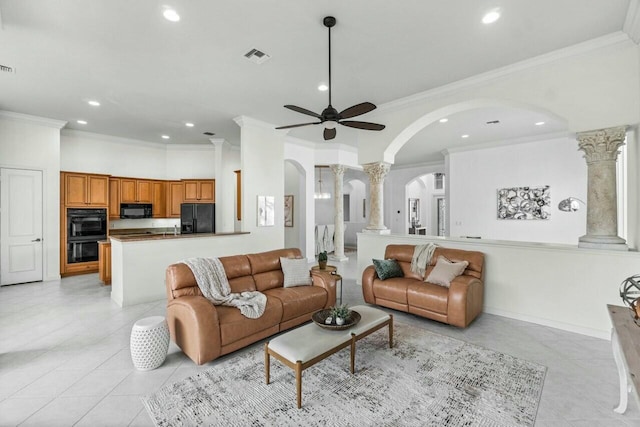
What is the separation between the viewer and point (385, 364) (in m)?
2.70

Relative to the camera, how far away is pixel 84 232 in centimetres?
635

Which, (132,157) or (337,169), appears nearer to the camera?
(132,157)

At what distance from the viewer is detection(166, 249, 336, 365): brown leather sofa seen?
8.67 ft

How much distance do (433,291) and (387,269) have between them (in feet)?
2.53

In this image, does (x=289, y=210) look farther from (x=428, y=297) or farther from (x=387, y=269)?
(x=428, y=297)

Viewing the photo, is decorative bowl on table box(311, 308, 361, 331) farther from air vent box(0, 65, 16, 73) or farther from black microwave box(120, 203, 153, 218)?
black microwave box(120, 203, 153, 218)

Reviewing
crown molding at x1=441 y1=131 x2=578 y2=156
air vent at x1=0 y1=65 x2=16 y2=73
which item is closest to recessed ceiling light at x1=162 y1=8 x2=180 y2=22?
air vent at x1=0 y1=65 x2=16 y2=73

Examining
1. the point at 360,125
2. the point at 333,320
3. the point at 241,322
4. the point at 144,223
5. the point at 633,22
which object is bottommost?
the point at 241,322

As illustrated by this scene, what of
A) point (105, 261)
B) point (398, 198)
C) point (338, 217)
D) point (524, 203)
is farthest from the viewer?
point (398, 198)

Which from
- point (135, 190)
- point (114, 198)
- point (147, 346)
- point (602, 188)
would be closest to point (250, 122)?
point (135, 190)

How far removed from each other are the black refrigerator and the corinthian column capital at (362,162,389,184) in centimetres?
425

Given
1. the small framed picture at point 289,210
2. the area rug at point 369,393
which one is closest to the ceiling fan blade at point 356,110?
the area rug at point 369,393

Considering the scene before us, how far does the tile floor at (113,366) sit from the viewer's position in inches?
81.0

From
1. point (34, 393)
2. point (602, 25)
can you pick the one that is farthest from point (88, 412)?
point (602, 25)
